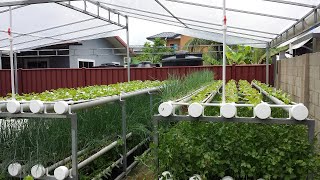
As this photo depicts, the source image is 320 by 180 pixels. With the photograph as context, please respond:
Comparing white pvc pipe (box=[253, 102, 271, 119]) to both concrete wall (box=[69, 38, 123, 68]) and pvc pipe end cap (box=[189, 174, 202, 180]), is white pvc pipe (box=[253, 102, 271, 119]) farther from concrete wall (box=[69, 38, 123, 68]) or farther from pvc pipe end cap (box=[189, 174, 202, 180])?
concrete wall (box=[69, 38, 123, 68])

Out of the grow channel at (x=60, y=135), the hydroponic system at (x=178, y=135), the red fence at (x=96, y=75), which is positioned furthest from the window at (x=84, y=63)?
the grow channel at (x=60, y=135)

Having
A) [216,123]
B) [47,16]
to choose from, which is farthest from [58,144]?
[47,16]

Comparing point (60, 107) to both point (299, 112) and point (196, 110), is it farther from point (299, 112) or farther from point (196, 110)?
point (299, 112)

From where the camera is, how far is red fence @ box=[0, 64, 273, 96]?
10469 mm

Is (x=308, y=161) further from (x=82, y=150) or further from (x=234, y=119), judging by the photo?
(x=82, y=150)

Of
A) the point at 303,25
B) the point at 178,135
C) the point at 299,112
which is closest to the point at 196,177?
the point at 178,135

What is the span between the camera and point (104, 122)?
426cm

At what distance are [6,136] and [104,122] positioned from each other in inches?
51.3

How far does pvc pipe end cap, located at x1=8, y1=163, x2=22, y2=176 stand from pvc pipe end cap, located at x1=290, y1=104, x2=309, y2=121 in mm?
2348

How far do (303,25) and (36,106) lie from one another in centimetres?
385

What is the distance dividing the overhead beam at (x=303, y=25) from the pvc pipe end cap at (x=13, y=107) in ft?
10.9

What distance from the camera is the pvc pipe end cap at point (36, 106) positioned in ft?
9.11

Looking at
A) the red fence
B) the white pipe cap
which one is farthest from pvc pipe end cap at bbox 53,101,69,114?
the red fence

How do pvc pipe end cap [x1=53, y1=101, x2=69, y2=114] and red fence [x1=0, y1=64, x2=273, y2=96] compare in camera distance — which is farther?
red fence [x1=0, y1=64, x2=273, y2=96]
